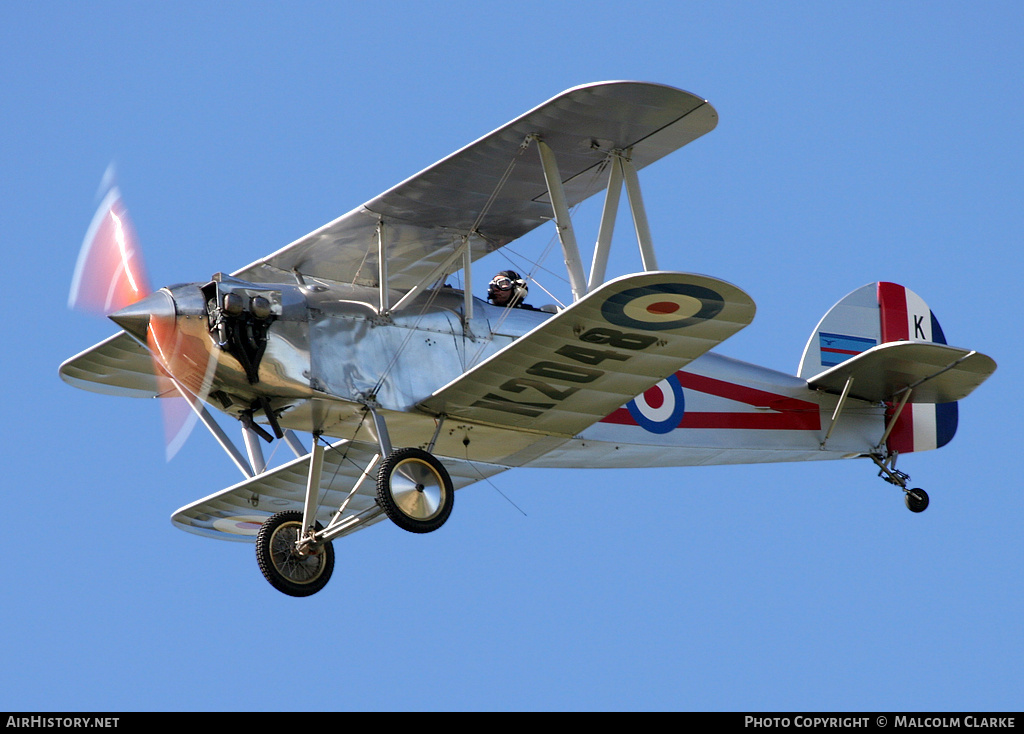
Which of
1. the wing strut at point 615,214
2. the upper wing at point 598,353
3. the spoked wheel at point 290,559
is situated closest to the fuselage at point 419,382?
the upper wing at point 598,353

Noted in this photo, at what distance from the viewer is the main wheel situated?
10.7 meters

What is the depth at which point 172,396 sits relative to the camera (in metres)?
11.4

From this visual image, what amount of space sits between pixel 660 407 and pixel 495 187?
2721 mm

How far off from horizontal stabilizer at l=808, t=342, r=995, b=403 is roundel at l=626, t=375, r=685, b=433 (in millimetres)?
1698

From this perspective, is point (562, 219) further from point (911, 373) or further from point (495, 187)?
point (911, 373)

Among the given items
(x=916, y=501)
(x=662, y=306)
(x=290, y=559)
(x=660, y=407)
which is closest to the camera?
(x=662, y=306)

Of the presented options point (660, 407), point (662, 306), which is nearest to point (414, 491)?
point (662, 306)

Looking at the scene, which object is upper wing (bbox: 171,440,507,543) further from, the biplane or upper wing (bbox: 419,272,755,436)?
upper wing (bbox: 419,272,755,436)

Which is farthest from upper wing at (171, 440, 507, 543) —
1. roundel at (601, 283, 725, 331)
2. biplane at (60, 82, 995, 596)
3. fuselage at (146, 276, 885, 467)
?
roundel at (601, 283, 725, 331)

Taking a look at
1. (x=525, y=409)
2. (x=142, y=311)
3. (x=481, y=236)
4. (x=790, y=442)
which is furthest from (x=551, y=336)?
(x=790, y=442)

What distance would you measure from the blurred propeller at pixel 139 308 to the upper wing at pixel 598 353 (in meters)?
1.78

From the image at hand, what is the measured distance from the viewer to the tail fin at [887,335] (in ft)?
49.1

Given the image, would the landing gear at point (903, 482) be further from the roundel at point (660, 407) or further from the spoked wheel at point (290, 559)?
the spoked wheel at point (290, 559)

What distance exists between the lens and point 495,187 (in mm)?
11742
